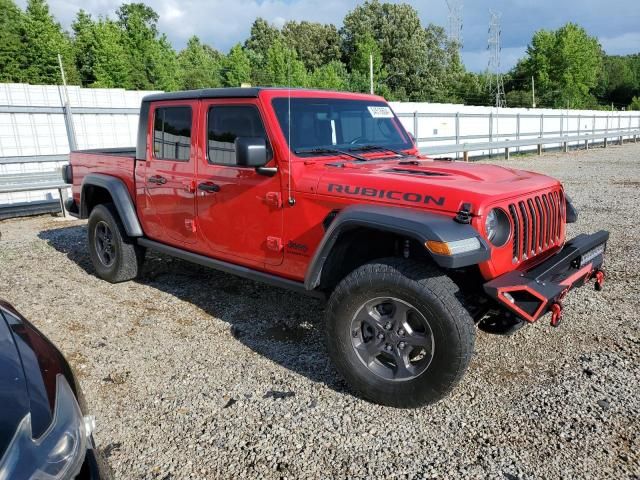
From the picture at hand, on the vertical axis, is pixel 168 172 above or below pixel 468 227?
above

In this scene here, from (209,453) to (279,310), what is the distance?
2.11m

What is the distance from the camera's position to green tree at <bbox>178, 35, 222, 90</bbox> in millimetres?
36156

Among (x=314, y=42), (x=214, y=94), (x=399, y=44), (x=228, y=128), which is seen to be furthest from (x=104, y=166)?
(x=399, y=44)

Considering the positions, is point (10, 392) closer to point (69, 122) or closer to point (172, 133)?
point (172, 133)

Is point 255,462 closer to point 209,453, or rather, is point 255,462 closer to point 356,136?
point 209,453

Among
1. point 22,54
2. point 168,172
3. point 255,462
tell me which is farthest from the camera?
point 22,54

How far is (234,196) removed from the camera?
4000mm

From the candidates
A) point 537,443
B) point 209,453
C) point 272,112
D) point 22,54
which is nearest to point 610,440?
point 537,443

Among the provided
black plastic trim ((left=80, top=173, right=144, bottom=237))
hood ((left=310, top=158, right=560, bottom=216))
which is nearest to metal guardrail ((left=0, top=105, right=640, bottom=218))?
black plastic trim ((left=80, top=173, right=144, bottom=237))

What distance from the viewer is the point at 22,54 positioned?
121ft

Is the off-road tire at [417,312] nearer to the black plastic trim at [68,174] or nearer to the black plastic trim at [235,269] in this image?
the black plastic trim at [235,269]

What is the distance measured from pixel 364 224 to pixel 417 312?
1.98 ft

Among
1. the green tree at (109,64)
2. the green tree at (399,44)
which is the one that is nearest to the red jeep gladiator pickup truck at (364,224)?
the green tree at (109,64)

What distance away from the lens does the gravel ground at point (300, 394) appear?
2.70 metres
